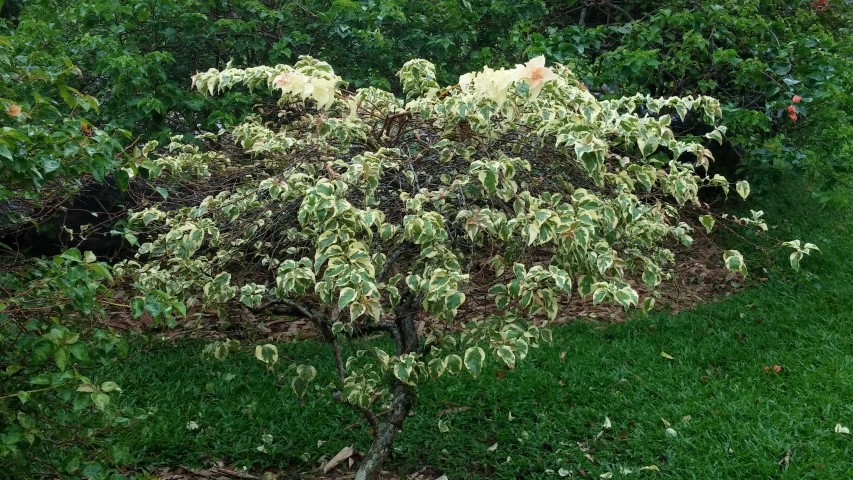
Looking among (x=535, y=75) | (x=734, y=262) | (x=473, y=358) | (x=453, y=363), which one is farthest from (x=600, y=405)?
(x=535, y=75)

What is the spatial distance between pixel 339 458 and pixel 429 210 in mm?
1523

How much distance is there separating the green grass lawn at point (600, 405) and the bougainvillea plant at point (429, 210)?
0.80 meters

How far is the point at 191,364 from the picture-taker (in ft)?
16.2

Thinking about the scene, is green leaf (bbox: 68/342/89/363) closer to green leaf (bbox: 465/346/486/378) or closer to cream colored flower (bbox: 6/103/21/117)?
cream colored flower (bbox: 6/103/21/117)

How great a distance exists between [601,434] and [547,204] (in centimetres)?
157

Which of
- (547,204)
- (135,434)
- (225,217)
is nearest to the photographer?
(547,204)

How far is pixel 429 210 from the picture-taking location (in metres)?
3.03

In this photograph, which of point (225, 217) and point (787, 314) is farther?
point (787, 314)

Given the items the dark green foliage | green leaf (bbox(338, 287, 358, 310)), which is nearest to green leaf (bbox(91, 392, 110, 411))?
the dark green foliage

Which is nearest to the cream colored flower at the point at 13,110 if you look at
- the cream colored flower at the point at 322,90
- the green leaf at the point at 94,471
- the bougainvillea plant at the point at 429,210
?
the bougainvillea plant at the point at 429,210

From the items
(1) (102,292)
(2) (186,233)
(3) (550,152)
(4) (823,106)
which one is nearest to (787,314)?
(4) (823,106)

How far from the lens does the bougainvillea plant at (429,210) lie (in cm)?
261

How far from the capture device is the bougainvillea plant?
2605mm

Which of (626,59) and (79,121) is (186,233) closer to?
(79,121)
